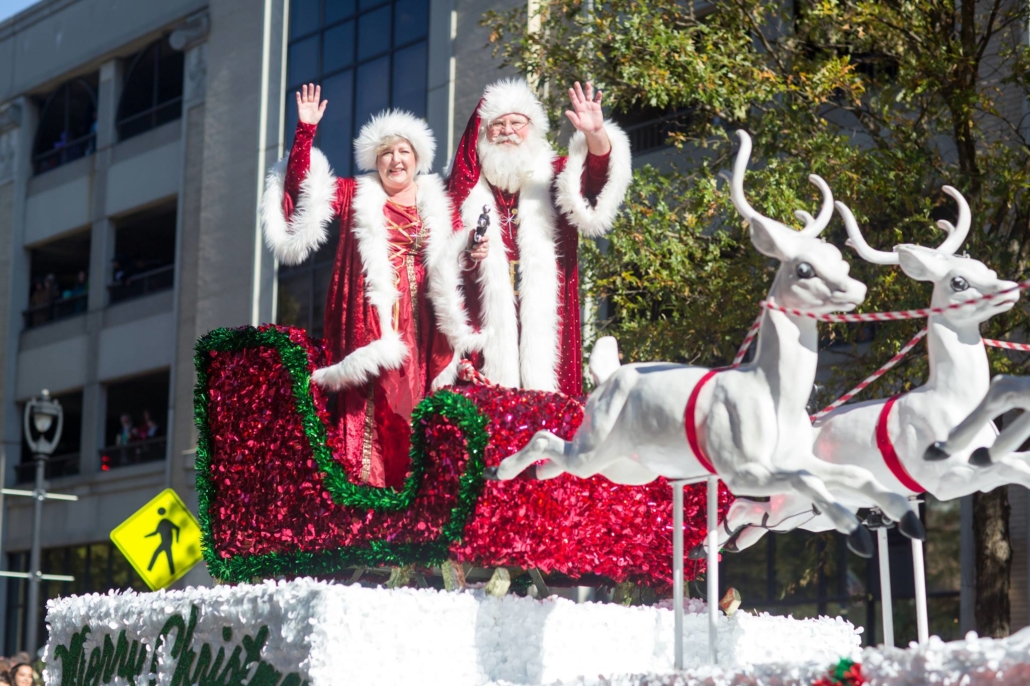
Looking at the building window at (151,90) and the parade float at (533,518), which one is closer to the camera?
the parade float at (533,518)

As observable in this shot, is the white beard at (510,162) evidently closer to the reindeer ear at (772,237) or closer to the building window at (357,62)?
the reindeer ear at (772,237)

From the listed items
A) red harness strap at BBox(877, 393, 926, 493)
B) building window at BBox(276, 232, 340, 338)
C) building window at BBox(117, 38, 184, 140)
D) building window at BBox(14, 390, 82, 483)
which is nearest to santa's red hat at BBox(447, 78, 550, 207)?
red harness strap at BBox(877, 393, 926, 493)

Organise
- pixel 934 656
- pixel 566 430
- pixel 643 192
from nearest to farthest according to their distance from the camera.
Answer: pixel 934 656 → pixel 566 430 → pixel 643 192

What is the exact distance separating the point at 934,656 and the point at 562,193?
3.86 metres

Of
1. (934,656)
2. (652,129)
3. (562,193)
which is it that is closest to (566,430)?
(562,193)

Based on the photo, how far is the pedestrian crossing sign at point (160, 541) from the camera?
39.4ft

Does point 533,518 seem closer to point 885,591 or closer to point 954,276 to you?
point 885,591

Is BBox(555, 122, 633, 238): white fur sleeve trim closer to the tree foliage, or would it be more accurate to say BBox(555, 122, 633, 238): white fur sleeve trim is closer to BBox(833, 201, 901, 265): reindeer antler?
BBox(833, 201, 901, 265): reindeer antler

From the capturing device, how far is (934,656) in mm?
4461

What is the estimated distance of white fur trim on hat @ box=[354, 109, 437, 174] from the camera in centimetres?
812

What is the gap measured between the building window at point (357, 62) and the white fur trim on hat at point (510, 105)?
14.4 meters

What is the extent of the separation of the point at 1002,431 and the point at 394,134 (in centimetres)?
386

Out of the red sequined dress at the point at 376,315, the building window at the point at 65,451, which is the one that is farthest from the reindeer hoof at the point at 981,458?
the building window at the point at 65,451

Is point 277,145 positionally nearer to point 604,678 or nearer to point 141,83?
point 141,83
